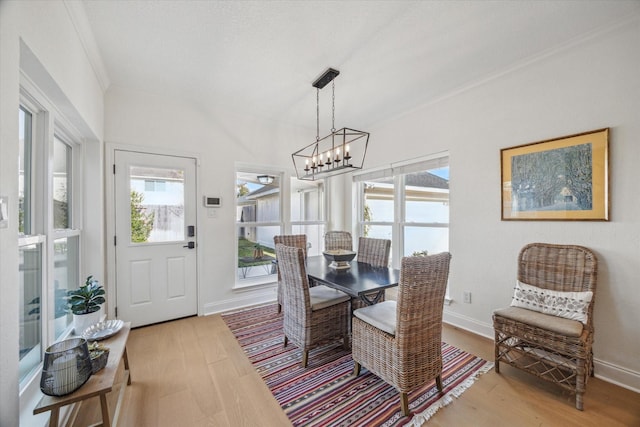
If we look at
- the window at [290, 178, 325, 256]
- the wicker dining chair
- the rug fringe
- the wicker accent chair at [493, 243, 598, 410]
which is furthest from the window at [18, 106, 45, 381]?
the wicker accent chair at [493, 243, 598, 410]

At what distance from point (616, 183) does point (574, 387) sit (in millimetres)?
1499

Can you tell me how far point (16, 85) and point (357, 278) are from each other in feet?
7.49

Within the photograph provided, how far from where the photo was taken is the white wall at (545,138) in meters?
1.90

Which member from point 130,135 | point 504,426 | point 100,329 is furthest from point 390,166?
point 100,329

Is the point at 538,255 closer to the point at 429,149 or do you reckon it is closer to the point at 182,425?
the point at 429,149

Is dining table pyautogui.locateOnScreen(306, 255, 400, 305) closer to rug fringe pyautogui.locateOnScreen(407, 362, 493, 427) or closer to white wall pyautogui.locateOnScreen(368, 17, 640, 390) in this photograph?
rug fringe pyautogui.locateOnScreen(407, 362, 493, 427)

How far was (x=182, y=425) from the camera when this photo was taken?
1599 millimetres

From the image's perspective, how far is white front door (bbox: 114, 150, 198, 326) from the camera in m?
2.91

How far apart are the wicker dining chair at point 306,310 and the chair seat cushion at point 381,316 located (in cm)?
38

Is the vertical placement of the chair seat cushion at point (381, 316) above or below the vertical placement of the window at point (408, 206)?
below

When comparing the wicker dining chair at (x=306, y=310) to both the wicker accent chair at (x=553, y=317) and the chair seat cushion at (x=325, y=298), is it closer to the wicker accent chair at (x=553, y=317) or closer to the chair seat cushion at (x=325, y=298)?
the chair seat cushion at (x=325, y=298)

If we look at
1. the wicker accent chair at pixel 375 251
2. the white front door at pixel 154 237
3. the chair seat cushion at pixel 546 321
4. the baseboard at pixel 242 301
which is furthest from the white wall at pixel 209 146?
the chair seat cushion at pixel 546 321

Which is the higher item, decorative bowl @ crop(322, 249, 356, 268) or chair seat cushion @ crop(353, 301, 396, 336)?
decorative bowl @ crop(322, 249, 356, 268)

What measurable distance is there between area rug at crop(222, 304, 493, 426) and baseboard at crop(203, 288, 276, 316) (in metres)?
0.86
